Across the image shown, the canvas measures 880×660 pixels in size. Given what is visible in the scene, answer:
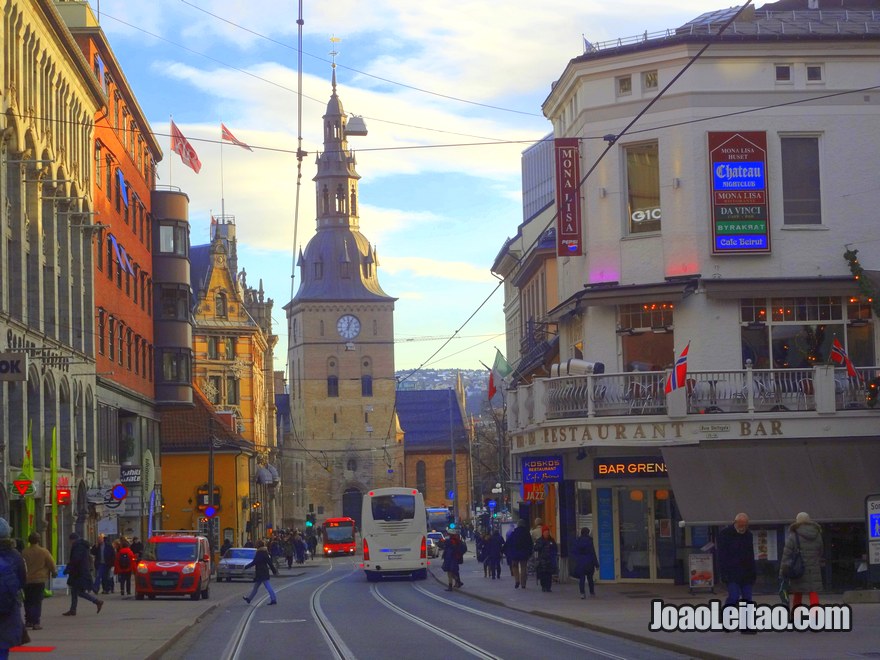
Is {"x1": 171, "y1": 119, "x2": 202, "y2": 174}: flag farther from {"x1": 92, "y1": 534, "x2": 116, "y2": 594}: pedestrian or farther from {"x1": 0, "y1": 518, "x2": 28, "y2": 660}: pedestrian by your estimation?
{"x1": 0, "y1": 518, "x2": 28, "y2": 660}: pedestrian

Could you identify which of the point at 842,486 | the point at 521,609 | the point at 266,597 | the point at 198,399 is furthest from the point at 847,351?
the point at 198,399

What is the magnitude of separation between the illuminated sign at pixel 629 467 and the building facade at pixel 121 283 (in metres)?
15.7

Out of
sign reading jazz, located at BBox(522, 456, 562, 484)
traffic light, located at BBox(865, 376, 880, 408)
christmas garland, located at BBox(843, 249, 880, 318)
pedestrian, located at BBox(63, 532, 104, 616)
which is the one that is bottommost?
pedestrian, located at BBox(63, 532, 104, 616)

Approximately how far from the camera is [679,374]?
28.8 metres

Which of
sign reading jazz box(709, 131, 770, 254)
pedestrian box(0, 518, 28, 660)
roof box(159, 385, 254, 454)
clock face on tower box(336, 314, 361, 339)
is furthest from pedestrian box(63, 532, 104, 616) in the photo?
clock face on tower box(336, 314, 361, 339)

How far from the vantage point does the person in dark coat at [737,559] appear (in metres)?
19.5

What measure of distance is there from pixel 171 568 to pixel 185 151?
72.7 feet

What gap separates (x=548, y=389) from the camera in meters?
32.2

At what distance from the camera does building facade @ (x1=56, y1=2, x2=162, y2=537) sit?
4850 centimetres

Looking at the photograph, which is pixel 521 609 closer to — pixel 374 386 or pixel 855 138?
pixel 855 138

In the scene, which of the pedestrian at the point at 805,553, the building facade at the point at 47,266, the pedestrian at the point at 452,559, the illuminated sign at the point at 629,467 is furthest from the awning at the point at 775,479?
the building facade at the point at 47,266

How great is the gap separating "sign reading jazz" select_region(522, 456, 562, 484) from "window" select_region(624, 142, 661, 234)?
5.82m

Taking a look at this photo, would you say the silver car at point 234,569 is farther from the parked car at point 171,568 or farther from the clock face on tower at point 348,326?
the clock face on tower at point 348,326

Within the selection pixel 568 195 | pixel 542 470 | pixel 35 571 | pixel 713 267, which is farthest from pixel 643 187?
pixel 35 571
